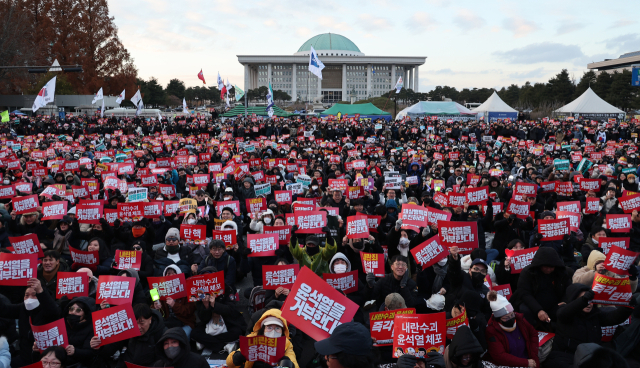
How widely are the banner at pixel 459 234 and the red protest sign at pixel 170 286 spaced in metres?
2.91

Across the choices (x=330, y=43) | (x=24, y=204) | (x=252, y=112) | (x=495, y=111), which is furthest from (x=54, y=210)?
(x=330, y=43)

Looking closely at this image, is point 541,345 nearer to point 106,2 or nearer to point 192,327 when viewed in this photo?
point 192,327

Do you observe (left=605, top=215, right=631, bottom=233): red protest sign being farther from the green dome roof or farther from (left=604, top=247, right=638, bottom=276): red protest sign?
the green dome roof

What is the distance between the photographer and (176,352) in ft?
12.1

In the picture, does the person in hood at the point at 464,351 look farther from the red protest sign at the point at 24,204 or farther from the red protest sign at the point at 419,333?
the red protest sign at the point at 24,204

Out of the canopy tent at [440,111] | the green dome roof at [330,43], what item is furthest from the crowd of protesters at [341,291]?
the green dome roof at [330,43]

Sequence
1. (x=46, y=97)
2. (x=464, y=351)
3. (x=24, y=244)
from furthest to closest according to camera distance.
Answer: (x=46, y=97)
(x=24, y=244)
(x=464, y=351)

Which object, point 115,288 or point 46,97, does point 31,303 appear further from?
point 46,97

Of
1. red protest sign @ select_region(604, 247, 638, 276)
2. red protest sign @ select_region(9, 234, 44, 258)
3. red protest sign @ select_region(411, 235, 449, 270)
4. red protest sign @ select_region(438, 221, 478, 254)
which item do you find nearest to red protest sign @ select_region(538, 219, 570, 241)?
red protest sign @ select_region(438, 221, 478, 254)

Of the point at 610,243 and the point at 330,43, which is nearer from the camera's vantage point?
the point at 610,243

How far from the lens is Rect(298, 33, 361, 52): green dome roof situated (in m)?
143

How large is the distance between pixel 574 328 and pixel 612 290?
67 cm

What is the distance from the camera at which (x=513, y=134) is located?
25969mm

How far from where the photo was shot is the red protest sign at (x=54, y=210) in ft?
24.2
